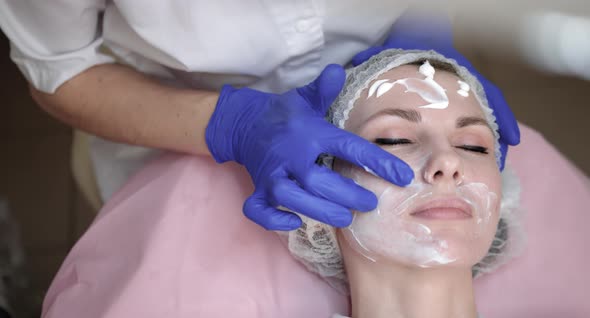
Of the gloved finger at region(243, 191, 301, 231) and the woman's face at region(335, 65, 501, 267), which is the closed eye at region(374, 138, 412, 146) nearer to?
the woman's face at region(335, 65, 501, 267)

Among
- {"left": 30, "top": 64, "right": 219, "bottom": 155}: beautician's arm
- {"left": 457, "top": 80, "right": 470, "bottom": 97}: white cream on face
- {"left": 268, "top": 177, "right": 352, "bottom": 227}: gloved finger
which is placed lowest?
{"left": 30, "top": 64, "right": 219, "bottom": 155}: beautician's arm

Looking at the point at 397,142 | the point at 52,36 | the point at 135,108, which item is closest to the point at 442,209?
the point at 397,142

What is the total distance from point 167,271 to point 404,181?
1.89ft

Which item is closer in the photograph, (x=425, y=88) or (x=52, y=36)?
(x=425, y=88)

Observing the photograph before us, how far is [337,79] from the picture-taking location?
1.23m

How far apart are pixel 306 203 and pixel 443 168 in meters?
0.25

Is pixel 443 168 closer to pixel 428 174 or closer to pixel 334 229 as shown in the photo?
pixel 428 174

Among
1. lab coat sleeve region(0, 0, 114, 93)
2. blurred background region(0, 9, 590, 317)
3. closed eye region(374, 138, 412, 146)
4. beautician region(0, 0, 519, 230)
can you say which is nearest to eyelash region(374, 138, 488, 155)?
closed eye region(374, 138, 412, 146)

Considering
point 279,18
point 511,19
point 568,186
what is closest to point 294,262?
point 279,18

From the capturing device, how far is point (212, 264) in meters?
1.45

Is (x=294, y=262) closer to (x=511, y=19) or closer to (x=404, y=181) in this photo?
(x=404, y=181)

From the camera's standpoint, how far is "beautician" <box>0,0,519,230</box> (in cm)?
123

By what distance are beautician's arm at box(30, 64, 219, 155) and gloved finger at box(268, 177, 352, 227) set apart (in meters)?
0.29

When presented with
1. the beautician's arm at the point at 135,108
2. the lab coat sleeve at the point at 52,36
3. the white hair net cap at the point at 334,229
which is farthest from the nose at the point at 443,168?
the lab coat sleeve at the point at 52,36
